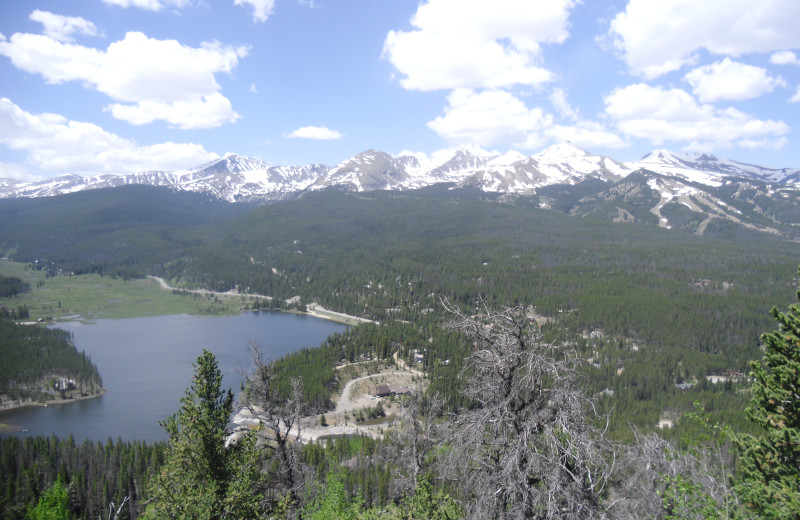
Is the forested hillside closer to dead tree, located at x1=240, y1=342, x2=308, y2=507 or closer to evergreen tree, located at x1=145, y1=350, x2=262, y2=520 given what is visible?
dead tree, located at x1=240, y1=342, x2=308, y2=507

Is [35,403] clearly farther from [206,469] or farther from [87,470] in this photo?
[206,469]

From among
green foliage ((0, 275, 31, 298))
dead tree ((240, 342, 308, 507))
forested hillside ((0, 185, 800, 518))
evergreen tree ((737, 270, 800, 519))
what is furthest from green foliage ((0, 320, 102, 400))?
evergreen tree ((737, 270, 800, 519))

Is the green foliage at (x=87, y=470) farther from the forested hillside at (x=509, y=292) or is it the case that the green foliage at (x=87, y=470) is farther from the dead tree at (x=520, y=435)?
the dead tree at (x=520, y=435)

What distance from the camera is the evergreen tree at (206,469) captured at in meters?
11.0

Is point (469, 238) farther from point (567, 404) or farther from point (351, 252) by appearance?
point (567, 404)

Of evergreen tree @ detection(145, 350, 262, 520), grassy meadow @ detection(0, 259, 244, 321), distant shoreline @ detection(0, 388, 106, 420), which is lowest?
distant shoreline @ detection(0, 388, 106, 420)

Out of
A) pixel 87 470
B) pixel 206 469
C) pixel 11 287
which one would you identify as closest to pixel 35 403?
pixel 87 470

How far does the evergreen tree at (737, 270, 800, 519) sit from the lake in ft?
60.2

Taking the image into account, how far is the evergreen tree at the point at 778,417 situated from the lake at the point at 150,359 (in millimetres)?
18356

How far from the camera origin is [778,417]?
972 cm

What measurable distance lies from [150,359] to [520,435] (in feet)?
245

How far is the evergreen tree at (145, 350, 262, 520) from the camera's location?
1100 cm

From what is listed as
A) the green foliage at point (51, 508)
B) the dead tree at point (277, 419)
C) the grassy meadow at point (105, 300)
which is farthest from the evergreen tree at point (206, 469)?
the grassy meadow at point (105, 300)

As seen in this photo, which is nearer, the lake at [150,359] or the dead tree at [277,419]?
the dead tree at [277,419]
